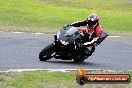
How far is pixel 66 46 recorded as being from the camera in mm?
14969

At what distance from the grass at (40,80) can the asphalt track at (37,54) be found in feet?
4.28

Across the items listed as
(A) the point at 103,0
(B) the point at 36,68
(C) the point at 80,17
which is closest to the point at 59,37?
(B) the point at 36,68

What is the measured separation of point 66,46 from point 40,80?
4312mm

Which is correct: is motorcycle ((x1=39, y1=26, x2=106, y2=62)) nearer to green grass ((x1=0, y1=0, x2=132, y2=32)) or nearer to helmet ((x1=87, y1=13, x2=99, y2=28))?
helmet ((x1=87, y1=13, x2=99, y2=28))

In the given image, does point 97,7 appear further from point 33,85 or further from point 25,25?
point 33,85

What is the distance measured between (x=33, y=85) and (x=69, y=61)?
19.6 ft

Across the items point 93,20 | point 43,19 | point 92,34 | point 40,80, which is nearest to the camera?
point 40,80

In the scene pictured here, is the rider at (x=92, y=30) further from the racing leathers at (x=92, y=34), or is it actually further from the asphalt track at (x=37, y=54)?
the asphalt track at (x=37, y=54)

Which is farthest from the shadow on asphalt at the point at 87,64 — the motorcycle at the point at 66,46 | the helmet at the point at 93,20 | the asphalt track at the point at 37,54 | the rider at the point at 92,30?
the helmet at the point at 93,20

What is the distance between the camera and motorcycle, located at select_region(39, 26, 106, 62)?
14914mm

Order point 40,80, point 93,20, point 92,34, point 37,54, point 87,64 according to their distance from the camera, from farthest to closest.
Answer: point 37,54 < point 87,64 < point 92,34 < point 93,20 < point 40,80

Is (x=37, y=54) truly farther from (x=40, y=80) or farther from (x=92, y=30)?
(x=40, y=80)

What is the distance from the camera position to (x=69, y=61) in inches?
628

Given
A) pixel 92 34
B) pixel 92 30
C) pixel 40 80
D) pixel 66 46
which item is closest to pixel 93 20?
pixel 92 30
